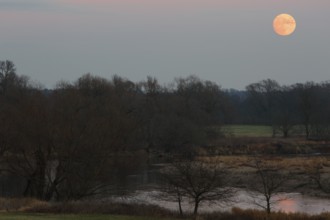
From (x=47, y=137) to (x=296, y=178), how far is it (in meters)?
23.3

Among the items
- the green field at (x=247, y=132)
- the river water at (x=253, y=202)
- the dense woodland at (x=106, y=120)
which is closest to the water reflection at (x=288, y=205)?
the river water at (x=253, y=202)

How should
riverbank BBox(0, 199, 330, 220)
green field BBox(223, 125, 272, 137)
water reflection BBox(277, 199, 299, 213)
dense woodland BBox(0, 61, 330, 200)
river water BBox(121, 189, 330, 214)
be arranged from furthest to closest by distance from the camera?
1. green field BBox(223, 125, 272, 137)
2. dense woodland BBox(0, 61, 330, 200)
3. water reflection BBox(277, 199, 299, 213)
4. river water BBox(121, 189, 330, 214)
5. riverbank BBox(0, 199, 330, 220)

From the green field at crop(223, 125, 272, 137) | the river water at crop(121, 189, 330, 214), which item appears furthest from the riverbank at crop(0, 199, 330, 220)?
the green field at crop(223, 125, 272, 137)

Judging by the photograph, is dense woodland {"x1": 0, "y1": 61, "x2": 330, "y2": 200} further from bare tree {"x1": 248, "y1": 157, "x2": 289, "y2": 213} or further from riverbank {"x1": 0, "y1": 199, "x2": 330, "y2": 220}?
bare tree {"x1": 248, "y1": 157, "x2": 289, "y2": 213}

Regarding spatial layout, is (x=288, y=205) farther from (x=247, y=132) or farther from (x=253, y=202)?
(x=247, y=132)

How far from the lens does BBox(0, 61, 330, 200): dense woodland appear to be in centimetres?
3731

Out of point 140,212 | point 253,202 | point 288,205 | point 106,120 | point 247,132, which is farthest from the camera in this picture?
point 247,132

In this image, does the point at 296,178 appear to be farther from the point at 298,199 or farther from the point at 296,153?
the point at 296,153

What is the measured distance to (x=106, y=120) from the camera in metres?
41.1

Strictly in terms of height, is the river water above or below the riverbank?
below

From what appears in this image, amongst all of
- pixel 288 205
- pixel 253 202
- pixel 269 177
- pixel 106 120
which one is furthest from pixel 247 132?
pixel 253 202

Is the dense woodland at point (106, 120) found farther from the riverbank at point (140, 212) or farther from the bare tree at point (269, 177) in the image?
the bare tree at point (269, 177)

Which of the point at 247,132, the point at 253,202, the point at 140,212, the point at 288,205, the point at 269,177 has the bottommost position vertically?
the point at 288,205

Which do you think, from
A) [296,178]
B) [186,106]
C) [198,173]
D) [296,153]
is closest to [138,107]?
[186,106]
